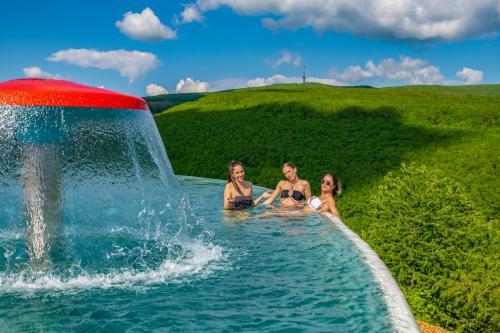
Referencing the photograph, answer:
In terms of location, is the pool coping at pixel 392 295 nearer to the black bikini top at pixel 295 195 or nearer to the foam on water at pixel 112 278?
the foam on water at pixel 112 278

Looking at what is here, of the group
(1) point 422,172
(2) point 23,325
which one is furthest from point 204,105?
(2) point 23,325

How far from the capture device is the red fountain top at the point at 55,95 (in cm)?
486

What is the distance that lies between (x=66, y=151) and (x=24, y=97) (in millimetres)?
644

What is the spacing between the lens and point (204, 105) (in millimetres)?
28469

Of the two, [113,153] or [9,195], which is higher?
[113,153]

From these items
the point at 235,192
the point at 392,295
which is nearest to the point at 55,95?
the point at 392,295

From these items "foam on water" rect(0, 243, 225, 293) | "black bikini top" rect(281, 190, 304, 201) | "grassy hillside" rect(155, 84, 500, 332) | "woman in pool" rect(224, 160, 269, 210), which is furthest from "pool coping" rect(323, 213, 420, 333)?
"grassy hillside" rect(155, 84, 500, 332)

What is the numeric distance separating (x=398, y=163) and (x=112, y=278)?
13.0 meters

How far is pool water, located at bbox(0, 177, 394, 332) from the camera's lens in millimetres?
3873

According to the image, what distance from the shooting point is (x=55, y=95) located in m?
4.93

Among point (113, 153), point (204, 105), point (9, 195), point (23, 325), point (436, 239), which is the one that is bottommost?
point (436, 239)

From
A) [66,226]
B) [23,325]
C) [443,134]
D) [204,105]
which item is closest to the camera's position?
[23,325]

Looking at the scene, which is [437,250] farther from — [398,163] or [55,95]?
[55,95]

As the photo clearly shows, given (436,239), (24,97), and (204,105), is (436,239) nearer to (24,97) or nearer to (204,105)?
(24,97)
